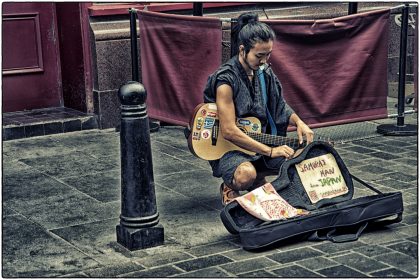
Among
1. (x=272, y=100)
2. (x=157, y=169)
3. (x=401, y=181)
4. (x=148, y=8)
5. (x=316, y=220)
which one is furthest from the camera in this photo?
(x=148, y=8)

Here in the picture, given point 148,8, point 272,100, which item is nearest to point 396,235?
point 272,100

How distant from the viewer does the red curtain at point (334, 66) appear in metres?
7.62

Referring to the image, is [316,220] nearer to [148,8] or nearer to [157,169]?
[157,169]

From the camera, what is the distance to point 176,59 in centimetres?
773

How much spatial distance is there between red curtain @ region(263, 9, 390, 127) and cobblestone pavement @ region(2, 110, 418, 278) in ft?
1.16

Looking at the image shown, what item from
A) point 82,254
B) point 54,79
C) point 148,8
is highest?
point 148,8

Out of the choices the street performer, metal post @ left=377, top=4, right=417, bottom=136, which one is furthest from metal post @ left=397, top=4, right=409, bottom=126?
the street performer

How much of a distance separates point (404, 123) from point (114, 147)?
2841mm

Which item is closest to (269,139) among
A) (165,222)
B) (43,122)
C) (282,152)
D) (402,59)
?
(282,152)

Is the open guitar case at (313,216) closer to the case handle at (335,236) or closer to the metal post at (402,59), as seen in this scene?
the case handle at (335,236)

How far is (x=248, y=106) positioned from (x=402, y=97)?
3.12 m

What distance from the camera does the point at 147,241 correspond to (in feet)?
17.3

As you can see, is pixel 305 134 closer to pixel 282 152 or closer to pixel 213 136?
pixel 282 152

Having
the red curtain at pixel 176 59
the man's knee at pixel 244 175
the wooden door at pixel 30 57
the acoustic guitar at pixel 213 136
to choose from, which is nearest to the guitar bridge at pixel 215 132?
the acoustic guitar at pixel 213 136
